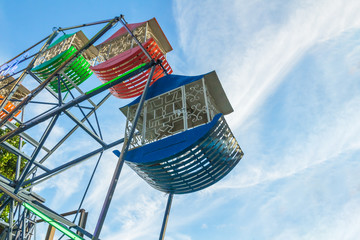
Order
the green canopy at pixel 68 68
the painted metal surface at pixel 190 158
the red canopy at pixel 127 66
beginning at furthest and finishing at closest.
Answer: the green canopy at pixel 68 68
the red canopy at pixel 127 66
the painted metal surface at pixel 190 158

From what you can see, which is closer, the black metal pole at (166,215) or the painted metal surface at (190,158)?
the painted metal surface at (190,158)

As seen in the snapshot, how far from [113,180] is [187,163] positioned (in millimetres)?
1828

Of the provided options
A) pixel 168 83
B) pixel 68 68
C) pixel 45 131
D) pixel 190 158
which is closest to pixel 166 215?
pixel 190 158

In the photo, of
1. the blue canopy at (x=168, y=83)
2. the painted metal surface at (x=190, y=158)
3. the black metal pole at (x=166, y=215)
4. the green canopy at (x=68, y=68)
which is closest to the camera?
the painted metal surface at (x=190, y=158)

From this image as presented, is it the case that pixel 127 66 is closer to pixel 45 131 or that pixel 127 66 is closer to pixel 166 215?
pixel 45 131

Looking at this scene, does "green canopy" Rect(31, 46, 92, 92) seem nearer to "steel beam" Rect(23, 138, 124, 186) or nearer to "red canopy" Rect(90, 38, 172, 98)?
"red canopy" Rect(90, 38, 172, 98)

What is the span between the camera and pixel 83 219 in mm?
10836

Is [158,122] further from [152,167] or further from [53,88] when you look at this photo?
[53,88]

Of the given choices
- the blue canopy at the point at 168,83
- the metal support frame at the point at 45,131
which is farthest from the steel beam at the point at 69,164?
the blue canopy at the point at 168,83

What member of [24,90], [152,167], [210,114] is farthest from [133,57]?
[24,90]

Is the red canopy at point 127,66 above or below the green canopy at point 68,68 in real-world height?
below

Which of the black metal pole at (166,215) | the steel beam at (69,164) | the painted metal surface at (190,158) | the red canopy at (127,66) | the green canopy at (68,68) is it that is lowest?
the black metal pole at (166,215)

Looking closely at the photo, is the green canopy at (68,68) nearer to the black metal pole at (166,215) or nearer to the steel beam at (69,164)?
the steel beam at (69,164)

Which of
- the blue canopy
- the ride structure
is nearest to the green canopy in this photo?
the ride structure
